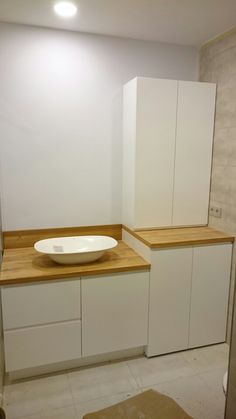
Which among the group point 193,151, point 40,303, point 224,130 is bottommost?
point 40,303

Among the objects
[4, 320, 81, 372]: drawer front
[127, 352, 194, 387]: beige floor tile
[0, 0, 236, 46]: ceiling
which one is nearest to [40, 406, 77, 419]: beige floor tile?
[4, 320, 81, 372]: drawer front

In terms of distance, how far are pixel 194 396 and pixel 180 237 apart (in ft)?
3.40

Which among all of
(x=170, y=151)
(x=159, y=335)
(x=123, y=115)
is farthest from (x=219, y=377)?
(x=123, y=115)

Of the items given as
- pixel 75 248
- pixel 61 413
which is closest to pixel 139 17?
pixel 75 248

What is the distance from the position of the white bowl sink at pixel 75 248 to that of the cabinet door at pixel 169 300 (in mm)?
388

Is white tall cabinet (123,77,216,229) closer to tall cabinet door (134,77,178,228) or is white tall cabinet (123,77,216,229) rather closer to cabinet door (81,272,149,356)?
tall cabinet door (134,77,178,228)

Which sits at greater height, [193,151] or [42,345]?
[193,151]

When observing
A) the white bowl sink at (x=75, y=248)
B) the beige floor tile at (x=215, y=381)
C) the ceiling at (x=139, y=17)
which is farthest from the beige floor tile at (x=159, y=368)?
the ceiling at (x=139, y=17)

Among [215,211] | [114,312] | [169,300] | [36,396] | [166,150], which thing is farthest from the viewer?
[215,211]

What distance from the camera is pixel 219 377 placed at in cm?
211

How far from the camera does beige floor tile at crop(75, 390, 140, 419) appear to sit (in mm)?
1804

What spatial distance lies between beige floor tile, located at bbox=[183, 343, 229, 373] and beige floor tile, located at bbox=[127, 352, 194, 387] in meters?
0.05

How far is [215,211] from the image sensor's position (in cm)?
251

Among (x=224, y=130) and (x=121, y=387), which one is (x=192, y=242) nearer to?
(x=224, y=130)
